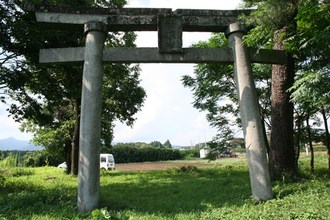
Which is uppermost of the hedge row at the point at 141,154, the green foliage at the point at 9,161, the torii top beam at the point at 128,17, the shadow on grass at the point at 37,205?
the torii top beam at the point at 128,17

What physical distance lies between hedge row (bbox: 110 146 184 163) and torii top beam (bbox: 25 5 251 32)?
35.3 meters

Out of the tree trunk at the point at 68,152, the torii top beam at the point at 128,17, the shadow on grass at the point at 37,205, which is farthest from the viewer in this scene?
the tree trunk at the point at 68,152

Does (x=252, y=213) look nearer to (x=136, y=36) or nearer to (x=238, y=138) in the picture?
(x=238, y=138)

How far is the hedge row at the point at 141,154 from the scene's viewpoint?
4353 cm

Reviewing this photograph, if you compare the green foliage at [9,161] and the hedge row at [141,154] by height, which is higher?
the hedge row at [141,154]

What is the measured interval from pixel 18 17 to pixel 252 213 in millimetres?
9331

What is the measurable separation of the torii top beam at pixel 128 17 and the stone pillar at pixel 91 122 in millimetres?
374

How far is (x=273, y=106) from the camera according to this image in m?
9.17

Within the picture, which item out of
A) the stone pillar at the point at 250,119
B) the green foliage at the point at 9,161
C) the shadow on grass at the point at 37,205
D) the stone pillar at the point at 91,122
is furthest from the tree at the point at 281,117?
the green foliage at the point at 9,161

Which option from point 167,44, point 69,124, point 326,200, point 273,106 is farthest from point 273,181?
point 69,124

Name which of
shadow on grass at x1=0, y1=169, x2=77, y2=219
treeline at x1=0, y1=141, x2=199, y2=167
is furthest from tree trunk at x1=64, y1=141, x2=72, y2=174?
shadow on grass at x1=0, y1=169, x2=77, y2=219

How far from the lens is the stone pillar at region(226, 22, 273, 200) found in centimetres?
685

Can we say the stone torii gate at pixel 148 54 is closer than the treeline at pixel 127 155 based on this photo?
Yes

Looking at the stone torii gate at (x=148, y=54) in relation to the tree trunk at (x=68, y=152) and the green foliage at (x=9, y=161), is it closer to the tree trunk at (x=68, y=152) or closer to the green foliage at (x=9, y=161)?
the tree trunk at (x=68, y=152)
